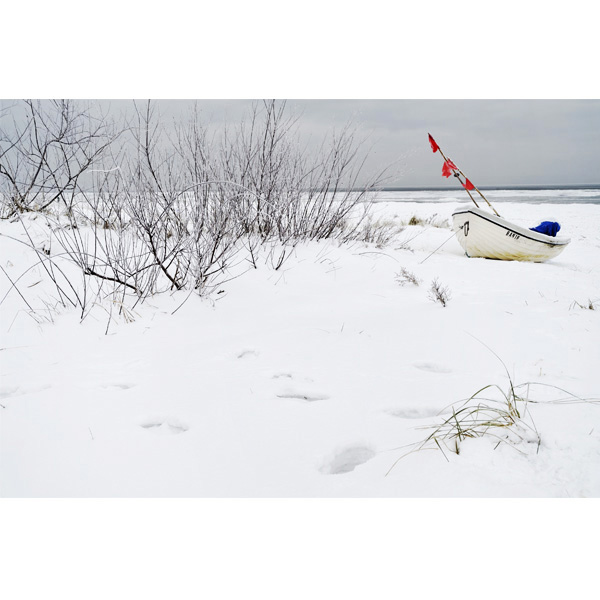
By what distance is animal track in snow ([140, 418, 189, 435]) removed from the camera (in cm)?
128

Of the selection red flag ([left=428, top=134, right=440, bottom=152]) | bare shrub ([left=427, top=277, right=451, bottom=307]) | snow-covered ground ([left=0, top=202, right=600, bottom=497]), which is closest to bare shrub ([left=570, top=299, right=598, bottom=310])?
snow-covered ground ([left=0, top=202, right=600, bottom=497])

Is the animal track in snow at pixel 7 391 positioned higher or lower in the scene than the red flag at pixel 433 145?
lower

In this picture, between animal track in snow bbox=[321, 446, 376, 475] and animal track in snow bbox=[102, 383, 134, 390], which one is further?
animal track in snow bbox=[102, 383, 134, 390]

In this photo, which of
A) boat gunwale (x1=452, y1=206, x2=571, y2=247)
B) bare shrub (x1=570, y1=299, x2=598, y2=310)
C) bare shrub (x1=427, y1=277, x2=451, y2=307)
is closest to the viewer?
bare shrub (x1=570, y1=299, x2=598, y2=310)

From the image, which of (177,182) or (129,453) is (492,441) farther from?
(177,182)

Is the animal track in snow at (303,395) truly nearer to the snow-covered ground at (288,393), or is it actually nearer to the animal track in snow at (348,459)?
the snow-covered ground at (288,393)

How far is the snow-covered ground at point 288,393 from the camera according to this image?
1029 mm

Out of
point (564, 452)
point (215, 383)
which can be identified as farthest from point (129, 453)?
point (564, 452)

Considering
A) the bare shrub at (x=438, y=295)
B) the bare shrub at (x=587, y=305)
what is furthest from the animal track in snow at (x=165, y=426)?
the bare shrub at (x=587, y=305)

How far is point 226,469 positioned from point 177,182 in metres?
2.32

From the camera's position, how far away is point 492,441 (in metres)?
1.10

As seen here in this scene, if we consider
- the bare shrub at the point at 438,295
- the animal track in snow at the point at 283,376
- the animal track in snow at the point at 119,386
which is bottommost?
the animal track in snow at the point at 119,386

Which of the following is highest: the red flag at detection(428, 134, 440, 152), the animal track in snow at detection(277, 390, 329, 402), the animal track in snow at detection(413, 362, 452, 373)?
the red flag at detection(428, 134, 440, 152)

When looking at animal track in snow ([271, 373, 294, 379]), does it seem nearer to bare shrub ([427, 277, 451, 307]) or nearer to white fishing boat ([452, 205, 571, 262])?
bare shrub ([427, 277, 451, 307])
